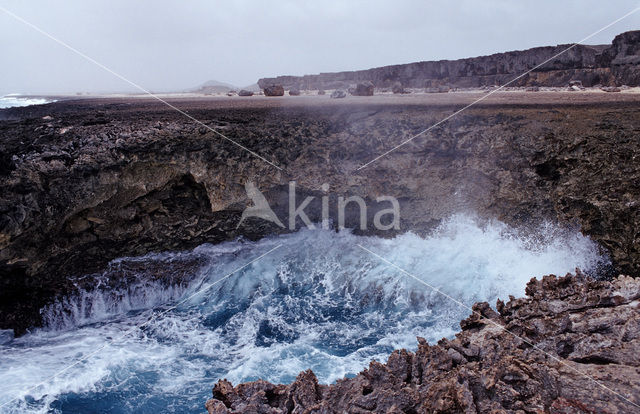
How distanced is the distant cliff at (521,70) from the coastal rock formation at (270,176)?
7.18 meters

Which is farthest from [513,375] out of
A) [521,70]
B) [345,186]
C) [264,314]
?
[521,70]

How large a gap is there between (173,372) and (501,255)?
6447 millimetres

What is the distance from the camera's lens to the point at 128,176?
7.62 meters

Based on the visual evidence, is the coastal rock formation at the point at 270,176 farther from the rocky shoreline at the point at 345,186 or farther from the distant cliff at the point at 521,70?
the distant cliff at the point at 521,70

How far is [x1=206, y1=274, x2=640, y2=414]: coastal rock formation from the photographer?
312cm

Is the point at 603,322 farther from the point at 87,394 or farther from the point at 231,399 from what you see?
the point at 87,394

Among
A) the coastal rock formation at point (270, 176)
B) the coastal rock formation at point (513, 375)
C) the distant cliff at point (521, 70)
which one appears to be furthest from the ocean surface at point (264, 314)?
the distant cliff at point (521, 70)

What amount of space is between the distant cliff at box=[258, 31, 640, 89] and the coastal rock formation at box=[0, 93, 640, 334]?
718 cm

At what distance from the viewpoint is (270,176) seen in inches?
339

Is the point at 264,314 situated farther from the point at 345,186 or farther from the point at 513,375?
the point at 513,375

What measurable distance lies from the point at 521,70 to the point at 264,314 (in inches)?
746

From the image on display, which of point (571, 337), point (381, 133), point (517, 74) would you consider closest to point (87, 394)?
point (571, 337)

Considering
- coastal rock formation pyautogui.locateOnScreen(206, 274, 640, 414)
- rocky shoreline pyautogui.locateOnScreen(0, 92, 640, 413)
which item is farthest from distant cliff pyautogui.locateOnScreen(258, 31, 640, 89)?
coastal rock formation pyautogui.locateOnScreen(206, 274, 640, 414)

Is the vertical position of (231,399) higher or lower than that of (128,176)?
lower
